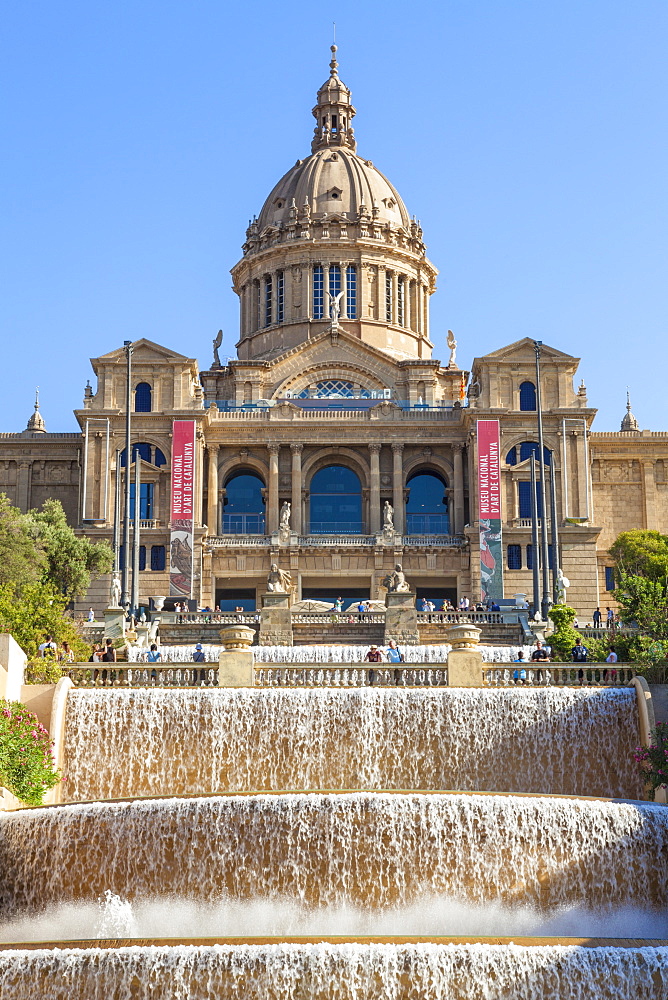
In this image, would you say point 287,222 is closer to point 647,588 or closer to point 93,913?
point 647,588

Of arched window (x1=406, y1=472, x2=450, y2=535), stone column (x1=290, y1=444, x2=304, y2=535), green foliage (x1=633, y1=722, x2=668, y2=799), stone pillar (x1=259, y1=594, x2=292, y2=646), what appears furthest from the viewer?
arched window (x1=406, y1=472, x2=450, y2=535)

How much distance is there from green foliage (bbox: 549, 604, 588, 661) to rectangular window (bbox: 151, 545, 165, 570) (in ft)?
83.2

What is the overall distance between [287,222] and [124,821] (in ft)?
208

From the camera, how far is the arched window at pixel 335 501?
229ft

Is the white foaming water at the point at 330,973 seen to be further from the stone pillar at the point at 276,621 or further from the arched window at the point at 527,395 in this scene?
the arched window at the point at 527,395

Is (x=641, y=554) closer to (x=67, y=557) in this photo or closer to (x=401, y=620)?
(x=401, y=620)

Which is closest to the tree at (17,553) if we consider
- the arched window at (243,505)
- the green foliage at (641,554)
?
the arched window at (243,505)

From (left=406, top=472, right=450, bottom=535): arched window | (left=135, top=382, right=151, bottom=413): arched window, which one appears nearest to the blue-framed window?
(left=135, top=382, right=151, bottom=413): arched window

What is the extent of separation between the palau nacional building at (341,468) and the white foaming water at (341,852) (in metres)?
35.2

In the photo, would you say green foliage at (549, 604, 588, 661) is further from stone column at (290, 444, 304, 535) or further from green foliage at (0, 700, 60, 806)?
stone column at (290, 444, 304, 535)

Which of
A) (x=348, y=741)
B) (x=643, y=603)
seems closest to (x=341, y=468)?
(x=643, y=603)

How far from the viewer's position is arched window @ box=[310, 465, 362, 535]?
2753 inches

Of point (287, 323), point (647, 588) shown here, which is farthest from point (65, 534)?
point (287, 323)

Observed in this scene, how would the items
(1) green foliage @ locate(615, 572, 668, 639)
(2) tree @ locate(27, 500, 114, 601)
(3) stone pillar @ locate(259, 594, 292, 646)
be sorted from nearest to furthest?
1. (1) green foliage @ locate(615, 572, 668, 639)
2. (3) stone pillar @ locate(259, 594, 292, 646)
3. (2) tree @ locate(27, 500, 114, 601)
